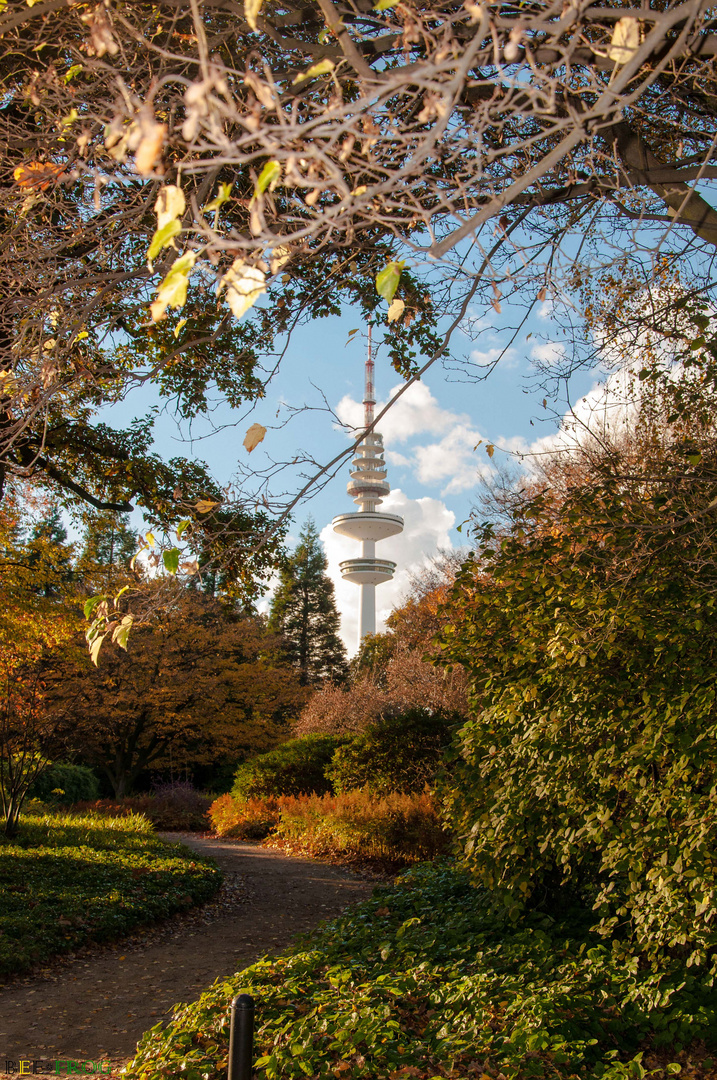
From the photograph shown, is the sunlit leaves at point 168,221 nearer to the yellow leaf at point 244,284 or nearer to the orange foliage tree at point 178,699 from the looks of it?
the yellow leaf at point 244,284

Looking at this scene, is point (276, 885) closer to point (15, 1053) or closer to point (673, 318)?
point (15, 1053)

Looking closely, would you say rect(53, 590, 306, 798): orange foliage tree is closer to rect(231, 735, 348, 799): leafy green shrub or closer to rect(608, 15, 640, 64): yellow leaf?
rect(231, 735, 348, 799): leafy green shrub

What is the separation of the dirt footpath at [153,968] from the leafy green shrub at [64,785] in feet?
28.4

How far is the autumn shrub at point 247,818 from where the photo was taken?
1481 centimetres

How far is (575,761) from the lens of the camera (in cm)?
436

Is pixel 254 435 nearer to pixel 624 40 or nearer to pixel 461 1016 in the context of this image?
pixel 624 40

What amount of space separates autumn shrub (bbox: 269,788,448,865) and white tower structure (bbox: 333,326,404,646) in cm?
4570

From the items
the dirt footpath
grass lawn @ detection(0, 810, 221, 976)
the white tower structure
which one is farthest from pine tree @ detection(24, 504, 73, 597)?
the white tower structure

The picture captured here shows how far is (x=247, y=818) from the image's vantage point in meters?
15.1

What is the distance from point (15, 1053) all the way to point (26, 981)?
5.30 ft

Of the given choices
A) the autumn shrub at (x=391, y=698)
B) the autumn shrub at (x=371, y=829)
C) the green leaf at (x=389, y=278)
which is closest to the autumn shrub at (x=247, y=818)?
the autumn shrub at (x=371, y=829)

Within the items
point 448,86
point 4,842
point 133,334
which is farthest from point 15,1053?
point 4,842

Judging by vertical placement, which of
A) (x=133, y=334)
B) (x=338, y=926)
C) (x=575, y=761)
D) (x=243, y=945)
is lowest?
(x=243, y=945)

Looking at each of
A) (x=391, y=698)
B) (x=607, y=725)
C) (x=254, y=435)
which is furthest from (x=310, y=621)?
(x=254, y=435)
